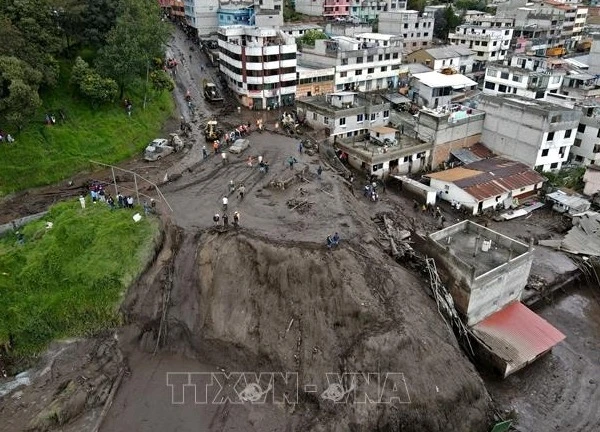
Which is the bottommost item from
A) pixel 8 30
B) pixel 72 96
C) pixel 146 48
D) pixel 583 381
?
pixel 583 381

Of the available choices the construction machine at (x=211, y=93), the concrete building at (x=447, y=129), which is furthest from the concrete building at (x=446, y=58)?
the construction machine at (x=211, y=93)

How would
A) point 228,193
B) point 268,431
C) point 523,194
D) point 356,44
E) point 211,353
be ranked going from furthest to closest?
point 356,44 → point 523,194 → point 228,193 → point 211,353 → point 268,431

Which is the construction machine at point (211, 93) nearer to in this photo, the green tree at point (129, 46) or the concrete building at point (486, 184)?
the green tree at point (129, 46)

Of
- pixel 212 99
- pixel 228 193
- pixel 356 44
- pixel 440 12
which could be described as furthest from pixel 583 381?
pixel 440 12

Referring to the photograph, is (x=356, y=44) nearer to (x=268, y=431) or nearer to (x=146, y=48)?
(x=146, y=48)

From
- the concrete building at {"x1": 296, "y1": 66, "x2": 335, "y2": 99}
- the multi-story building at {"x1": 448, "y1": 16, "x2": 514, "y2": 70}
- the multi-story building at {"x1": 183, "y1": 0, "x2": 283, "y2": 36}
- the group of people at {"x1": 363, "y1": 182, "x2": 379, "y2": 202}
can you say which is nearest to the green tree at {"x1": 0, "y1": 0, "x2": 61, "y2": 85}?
the concrete building at {"x1": 296, "y1": 66, "x2": 335, "y2": 99}

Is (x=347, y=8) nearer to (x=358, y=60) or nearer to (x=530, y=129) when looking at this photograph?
(x=358, y=60)

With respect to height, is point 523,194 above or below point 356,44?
below

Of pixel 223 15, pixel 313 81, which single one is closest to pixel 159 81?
pixel 313 81
